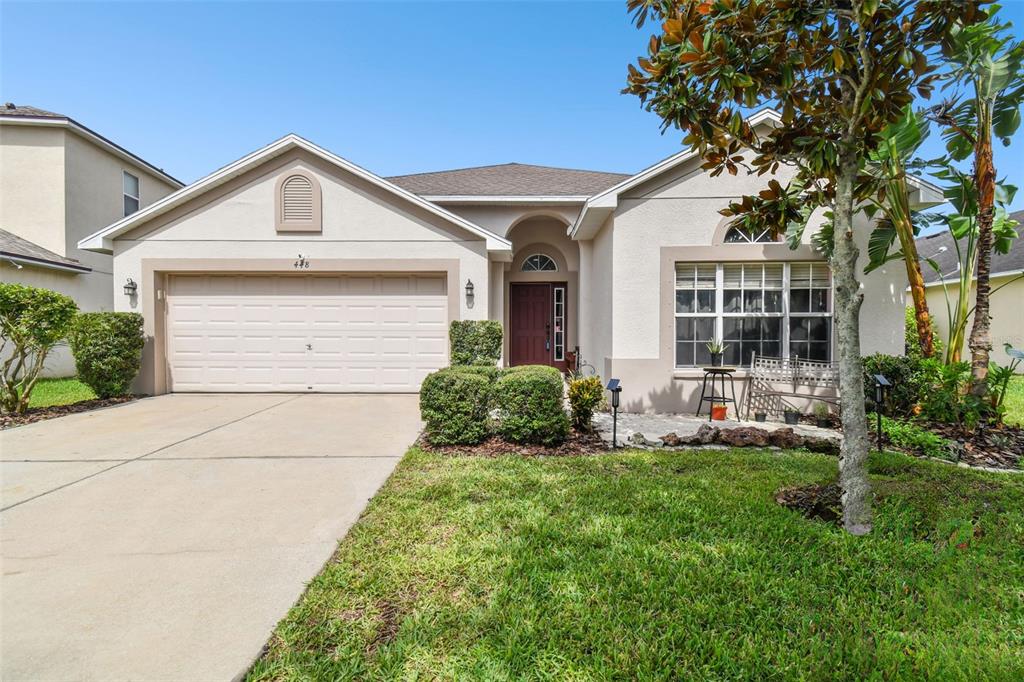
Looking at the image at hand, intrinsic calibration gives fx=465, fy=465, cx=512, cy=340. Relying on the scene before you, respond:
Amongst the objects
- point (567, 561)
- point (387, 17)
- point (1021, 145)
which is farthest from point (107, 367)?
point (1021, 145)

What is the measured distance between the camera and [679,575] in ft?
9.73

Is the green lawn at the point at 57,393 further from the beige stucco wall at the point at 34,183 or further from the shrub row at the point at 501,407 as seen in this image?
the shrub row at the point at 501,407

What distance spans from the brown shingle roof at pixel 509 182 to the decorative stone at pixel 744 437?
7.30m

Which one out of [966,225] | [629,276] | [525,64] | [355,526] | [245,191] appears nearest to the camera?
[355,526]

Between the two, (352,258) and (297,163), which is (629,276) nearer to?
(352,258)

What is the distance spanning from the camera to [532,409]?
600cm

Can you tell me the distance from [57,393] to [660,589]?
1309 cm

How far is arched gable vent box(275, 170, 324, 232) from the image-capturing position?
9906mm

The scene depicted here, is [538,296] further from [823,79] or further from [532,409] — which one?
[823,79]

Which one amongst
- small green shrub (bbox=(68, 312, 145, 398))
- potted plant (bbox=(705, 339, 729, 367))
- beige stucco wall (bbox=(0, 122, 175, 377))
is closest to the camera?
potted plant (bbox=(705, 339, 729, 367))

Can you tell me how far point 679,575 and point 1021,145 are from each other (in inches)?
381

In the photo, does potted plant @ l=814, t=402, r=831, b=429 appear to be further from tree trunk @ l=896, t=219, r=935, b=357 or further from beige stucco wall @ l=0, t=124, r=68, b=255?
beige stucco wall @ l=0, t=124, r=68, b=255

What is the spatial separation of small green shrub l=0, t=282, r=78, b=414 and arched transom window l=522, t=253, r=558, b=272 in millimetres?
9695

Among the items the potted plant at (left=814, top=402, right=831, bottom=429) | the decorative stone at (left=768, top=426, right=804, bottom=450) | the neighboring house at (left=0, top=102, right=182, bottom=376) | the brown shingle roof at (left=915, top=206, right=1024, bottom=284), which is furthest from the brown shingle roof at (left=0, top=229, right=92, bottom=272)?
the brown shingle roof at (left=915, top=206, right=1024, bottom=284)
